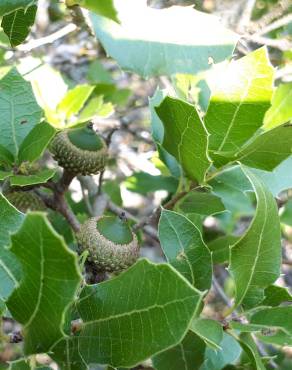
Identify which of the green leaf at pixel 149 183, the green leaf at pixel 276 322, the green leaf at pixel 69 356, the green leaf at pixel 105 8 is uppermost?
the green leaf at pixel 105 8

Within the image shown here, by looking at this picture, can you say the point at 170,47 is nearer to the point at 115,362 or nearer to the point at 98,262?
the point at 98,262

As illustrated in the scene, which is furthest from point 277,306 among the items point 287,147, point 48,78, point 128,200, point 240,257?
point 128,200

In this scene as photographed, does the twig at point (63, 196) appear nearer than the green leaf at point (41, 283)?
No

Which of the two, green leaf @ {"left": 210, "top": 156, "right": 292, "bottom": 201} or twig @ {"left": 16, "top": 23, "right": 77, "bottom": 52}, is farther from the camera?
twig @ {"left": 16, "top": 23, "right": 77, "bottom": 52}

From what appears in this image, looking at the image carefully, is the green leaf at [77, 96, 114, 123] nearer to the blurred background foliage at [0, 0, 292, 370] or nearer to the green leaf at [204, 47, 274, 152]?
the blurred background foliage at [0, 0, 292, 370]

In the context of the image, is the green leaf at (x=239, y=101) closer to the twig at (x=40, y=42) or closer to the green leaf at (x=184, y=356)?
the green leaf at (x=184, y=356)

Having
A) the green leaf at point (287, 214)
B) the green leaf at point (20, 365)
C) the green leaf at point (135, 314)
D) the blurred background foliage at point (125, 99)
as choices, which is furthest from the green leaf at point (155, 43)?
the green leaf at point (287, 214)

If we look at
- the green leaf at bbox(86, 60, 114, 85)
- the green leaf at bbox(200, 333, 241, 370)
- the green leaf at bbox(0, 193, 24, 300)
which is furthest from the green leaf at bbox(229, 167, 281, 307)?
the green leaf at bbox(86, 60, 114, 85)
